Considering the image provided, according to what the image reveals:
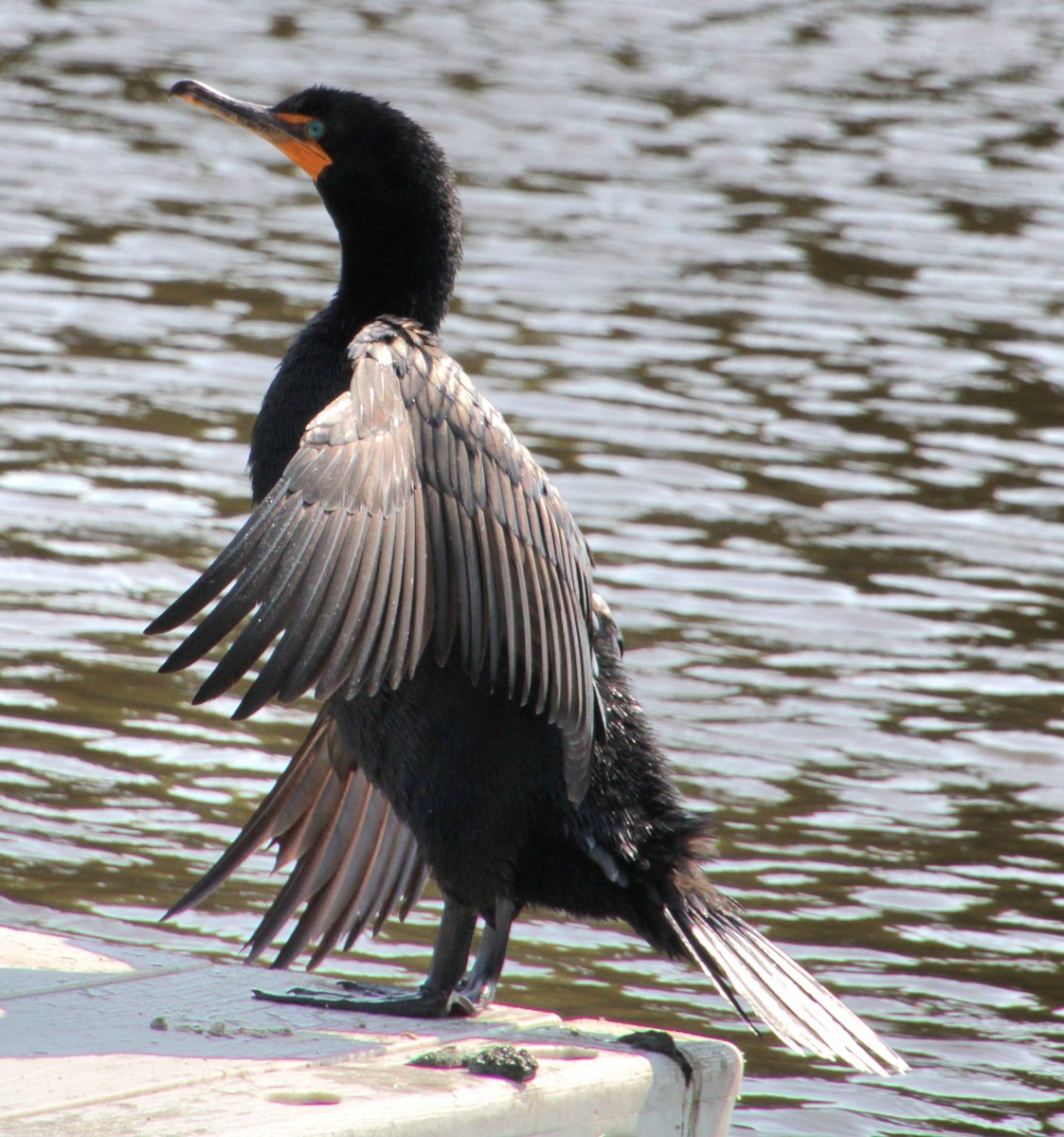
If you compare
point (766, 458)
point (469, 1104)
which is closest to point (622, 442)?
point (766, 458)

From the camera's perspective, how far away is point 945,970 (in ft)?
14.4

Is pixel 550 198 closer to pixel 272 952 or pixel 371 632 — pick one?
pixel 272 952

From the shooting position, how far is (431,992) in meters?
3.33

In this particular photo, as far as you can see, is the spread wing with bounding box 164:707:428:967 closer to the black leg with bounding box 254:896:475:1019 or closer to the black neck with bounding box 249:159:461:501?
the black leg with bounding box 254:896:475:1019

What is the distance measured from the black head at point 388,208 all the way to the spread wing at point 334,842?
75cm

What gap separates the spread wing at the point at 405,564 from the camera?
285 cm

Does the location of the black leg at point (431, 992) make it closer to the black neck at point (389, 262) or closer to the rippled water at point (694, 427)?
the rippled water at point (694, 427)

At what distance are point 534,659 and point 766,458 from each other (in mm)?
4146

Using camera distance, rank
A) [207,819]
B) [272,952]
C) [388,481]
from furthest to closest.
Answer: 1. [207,819]
2. [272,952]
3. [388,481]

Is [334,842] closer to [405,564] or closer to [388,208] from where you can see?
[405,564]

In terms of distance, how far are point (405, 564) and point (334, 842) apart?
3.19 ft

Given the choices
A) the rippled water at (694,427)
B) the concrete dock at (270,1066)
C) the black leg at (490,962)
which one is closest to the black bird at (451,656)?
the black leg at (490,962)

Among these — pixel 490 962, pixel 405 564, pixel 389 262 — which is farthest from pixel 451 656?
pixel 389 262

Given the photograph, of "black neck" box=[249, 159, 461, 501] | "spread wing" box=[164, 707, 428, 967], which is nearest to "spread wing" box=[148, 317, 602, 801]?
"black neck" box=[249, 159, 461, 501]
